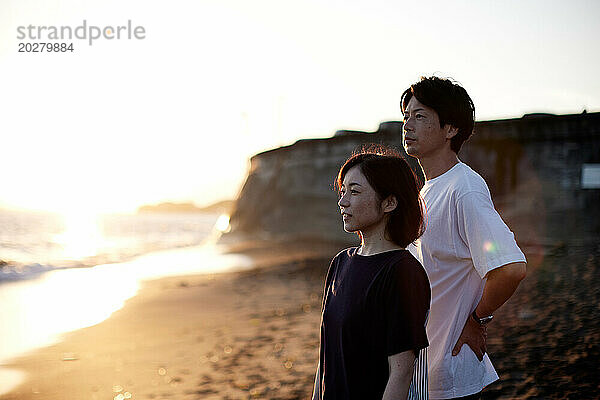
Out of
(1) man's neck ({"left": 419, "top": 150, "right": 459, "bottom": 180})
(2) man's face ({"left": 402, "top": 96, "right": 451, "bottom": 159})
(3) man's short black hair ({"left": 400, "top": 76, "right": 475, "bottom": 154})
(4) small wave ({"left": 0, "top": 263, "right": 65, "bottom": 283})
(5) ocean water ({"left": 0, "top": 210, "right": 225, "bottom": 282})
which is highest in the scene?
(3) man's short black hair ({"left": 400, "top": 76, "right": 475, "bottom": 154})

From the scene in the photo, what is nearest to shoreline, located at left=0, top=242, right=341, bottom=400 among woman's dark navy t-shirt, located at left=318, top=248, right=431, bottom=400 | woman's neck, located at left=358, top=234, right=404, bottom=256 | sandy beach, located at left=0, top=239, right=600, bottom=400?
sandy beach, located at left=0, top=239, right=600, bottom=400

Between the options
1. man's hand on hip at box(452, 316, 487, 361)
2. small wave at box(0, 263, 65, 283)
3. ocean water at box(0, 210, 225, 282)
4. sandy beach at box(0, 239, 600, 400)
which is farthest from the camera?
ocean water at box(0, 210, 225, 282)

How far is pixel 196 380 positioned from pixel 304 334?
2.45 meters

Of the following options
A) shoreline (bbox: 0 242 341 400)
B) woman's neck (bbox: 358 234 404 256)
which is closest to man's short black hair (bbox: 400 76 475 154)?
woman's neck (bbox: 358 234 404 256)

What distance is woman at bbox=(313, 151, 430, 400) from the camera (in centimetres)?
180

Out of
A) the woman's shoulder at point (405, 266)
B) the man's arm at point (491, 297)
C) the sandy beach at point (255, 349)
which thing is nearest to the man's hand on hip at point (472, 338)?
the man's arm at point (491, 297)

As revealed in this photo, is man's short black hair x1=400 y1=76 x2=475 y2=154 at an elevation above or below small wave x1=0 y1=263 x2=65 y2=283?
above

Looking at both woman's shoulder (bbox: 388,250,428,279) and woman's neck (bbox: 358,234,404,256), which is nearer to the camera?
woman's shoulder (bbox: 388,250,428,279)

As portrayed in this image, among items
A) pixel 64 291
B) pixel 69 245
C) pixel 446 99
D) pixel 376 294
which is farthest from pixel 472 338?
pixel 69 245

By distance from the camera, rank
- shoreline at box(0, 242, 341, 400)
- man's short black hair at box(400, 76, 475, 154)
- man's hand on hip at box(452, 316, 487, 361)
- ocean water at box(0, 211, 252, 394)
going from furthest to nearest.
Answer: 1. ocean water at box(0, 211, 252, 394)
2. shoreline at box(0, 242, 341, 400)
3. man's short black hair at box(400, 76, 475, 154)
4. man's hand on hip at box(452, 316, 487, 361)

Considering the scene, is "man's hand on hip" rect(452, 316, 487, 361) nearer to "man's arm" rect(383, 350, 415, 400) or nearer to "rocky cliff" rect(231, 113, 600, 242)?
"man's arm" rect(383, 350, 415, 400)

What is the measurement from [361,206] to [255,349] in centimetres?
593

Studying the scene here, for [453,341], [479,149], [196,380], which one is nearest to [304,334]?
[196,380]

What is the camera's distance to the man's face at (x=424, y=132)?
227cm
